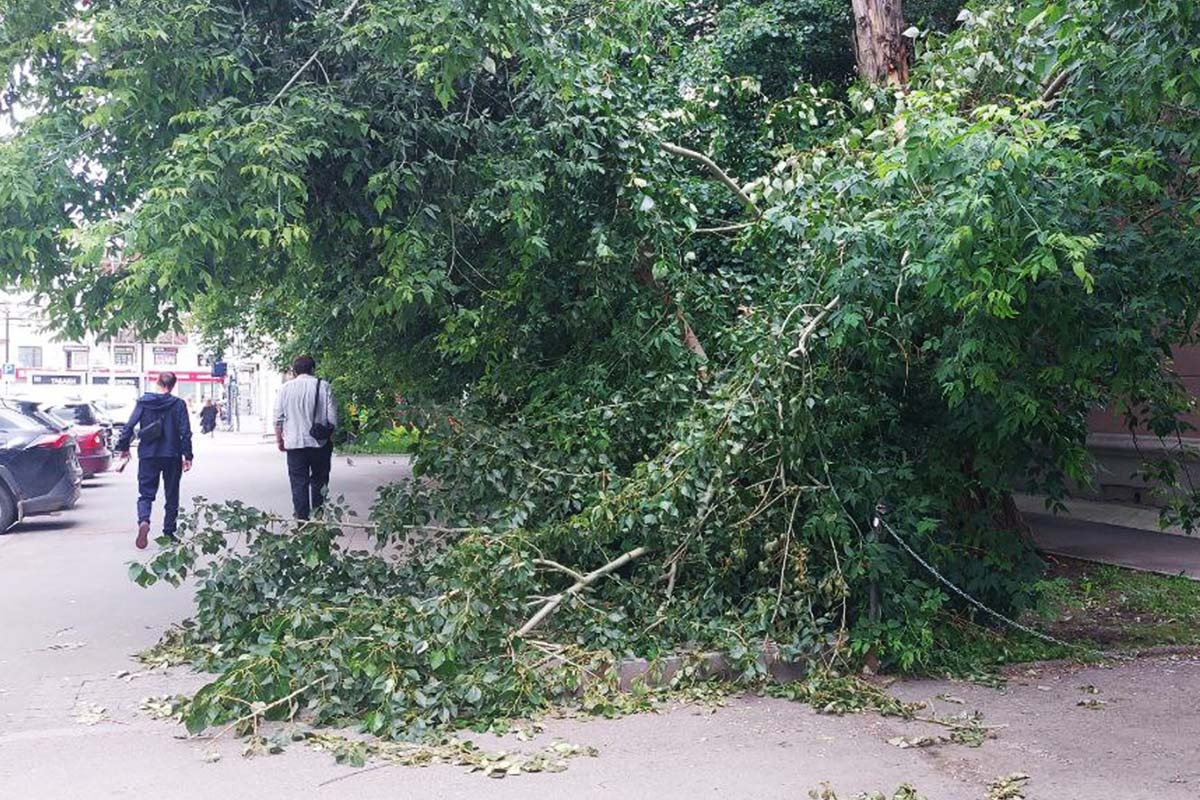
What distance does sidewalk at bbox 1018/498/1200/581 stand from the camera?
1067 centimetres

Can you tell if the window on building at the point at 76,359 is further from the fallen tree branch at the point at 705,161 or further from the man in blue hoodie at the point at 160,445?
the fallen tree branch at the point at 705,161

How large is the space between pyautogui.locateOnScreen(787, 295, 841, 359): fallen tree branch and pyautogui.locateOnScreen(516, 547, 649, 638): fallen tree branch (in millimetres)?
1611

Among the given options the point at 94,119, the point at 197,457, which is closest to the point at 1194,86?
the point at 94,119

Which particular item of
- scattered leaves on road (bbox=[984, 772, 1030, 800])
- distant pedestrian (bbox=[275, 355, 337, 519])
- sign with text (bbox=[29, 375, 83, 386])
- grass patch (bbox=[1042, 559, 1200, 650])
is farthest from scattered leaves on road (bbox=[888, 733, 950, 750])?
sign with text (bbox=[29, 375, 83, 386])

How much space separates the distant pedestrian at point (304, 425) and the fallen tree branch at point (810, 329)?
5.25m

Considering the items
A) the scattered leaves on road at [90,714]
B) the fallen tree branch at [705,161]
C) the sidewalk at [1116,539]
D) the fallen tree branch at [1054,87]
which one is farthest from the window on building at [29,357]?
the fallen tree branch at [1054,87]

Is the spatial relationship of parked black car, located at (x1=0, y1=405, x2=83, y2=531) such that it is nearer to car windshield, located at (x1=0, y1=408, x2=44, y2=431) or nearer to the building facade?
car windshield, located at (x1=0, y1=408, x2=44, y2=431)

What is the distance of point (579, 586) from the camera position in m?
6.65

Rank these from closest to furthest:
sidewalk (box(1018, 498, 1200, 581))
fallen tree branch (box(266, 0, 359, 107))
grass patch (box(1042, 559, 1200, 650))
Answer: fallen tree branch (box(266, 0, 359, 107)) < grass patch (box(1042, 559, 1200, 650)) < sidewalk (box(1018, 498, 1200, 581))

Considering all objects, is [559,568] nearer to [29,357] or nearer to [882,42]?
[882,42]

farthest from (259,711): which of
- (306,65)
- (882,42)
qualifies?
(882,42)

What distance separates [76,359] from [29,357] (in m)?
3.00

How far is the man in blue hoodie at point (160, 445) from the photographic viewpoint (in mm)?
10562

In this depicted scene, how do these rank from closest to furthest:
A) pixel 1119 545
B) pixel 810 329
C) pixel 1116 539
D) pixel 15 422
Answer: pixel 810 329 → pixel 1119 545 → pixel 1116 539 → pixel 15 422
